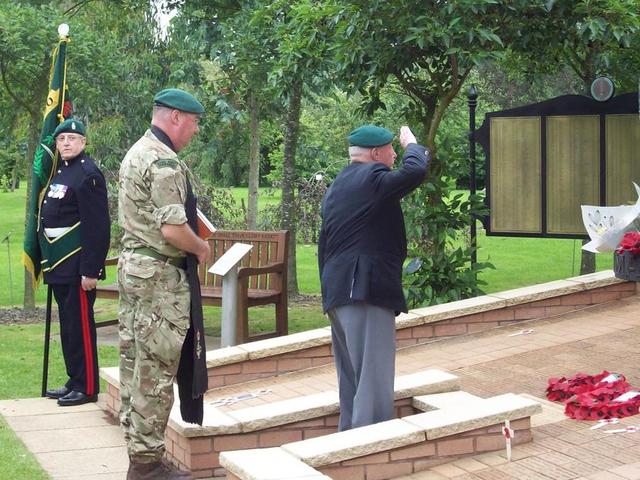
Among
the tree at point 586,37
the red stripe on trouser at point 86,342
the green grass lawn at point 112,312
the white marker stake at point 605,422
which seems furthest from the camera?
the tree at point 586,37

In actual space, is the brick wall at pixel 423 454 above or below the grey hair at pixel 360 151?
below

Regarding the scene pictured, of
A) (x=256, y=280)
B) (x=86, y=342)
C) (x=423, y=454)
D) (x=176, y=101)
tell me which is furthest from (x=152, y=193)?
(x=256, y=280)

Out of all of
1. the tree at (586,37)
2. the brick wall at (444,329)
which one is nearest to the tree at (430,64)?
the tree at (586,37)

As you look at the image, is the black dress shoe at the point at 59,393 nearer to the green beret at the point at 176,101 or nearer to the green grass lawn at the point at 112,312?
the green grass lawn at the point at 112,312

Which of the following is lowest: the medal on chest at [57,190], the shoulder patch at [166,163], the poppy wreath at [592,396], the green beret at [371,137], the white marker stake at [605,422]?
the white marker stake at [605,422]

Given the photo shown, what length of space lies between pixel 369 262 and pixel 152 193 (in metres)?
1.18

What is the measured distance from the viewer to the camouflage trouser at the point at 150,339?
553cm

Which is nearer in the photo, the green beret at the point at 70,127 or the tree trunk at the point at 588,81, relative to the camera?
the green beret at the point at 70,127

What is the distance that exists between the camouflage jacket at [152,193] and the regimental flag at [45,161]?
2.68 metres

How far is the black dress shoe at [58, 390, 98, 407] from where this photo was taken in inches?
305

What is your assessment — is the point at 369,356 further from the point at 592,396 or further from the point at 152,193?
the point at 592,396

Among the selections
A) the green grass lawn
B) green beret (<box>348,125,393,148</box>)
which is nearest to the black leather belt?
green beret (<box>348,125,393,148</box>)

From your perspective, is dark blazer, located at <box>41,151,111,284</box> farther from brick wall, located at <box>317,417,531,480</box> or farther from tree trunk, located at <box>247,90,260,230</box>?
tree trunk, located at <box>247,90,260,230</box>

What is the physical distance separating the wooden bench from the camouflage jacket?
14.0 feet
